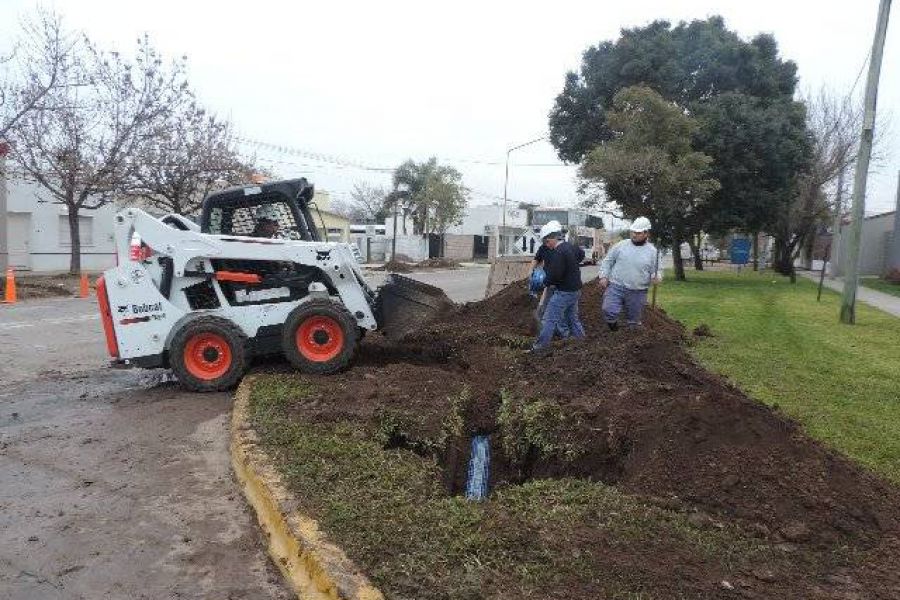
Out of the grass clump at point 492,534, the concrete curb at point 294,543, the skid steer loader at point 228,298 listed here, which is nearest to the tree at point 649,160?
the skid steer loader at point 228,298

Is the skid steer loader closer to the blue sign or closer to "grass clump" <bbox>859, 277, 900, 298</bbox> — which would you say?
"grass clump" <bbox>859, 277, 900, 298</bbox>

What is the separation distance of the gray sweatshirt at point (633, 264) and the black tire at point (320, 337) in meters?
3.27

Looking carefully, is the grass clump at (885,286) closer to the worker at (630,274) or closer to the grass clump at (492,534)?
the worker at (630,274)

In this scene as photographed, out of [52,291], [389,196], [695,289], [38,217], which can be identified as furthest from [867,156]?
[389,196]

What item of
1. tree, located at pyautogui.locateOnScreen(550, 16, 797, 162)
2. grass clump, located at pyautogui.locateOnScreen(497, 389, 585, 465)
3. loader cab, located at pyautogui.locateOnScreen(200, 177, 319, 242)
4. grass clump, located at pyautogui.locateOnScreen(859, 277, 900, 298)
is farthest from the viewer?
tree, located at pyautogui.locateOnScreen(550, 16, 797, 162)

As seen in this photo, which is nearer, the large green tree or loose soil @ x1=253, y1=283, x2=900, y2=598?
loose soil @ x1=253, y1=283, x2=900, y2=598

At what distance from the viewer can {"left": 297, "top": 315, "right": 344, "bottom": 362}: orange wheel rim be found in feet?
25.1

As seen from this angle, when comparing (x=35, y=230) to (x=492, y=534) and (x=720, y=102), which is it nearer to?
(x=720, y=102)

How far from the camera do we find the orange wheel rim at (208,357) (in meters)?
7.51

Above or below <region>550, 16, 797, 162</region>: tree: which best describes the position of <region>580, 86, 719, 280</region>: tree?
Answer: below

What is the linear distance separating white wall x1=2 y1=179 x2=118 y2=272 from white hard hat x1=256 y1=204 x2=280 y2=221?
23859 mm

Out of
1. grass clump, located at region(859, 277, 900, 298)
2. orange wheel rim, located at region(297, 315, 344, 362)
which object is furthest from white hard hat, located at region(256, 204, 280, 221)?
grass clump, located at region(859, 277, 900, 298)

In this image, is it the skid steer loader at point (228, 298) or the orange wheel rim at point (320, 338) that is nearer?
the skid steer loader at point (228, 298)

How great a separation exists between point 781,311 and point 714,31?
1676 cm
